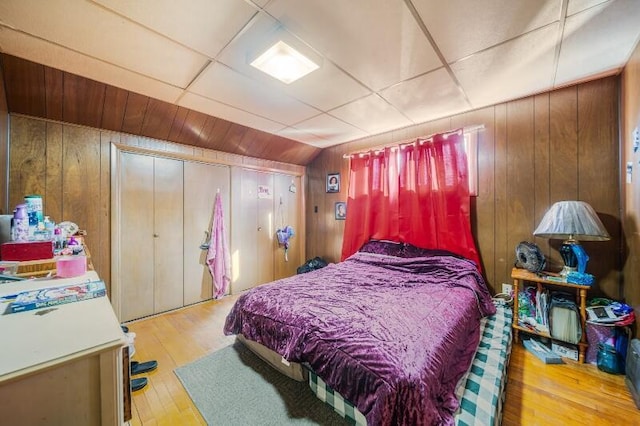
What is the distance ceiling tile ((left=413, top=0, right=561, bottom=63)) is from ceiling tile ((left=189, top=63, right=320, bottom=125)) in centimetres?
137

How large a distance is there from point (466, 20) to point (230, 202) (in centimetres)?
329

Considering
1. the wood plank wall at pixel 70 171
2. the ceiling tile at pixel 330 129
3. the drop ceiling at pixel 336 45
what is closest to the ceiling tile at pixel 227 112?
the drop ceiling at pixel 336 45

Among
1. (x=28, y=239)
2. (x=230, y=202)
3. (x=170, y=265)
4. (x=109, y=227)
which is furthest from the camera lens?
(x=230, y=202)

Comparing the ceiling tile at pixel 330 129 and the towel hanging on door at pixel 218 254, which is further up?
the ceiling tile at pixel 330 129

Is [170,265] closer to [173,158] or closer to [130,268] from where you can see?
[130,268]

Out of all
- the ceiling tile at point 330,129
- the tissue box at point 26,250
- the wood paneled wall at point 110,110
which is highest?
the ceiling tile at point 330,129

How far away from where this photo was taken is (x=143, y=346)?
2334mm

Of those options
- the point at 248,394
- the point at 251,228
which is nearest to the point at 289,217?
the point at 251,228

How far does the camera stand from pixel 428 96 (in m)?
2.46

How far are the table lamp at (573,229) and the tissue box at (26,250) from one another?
143 inches

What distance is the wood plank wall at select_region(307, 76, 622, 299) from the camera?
6.94 ft

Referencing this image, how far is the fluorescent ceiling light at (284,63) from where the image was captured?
174 cm

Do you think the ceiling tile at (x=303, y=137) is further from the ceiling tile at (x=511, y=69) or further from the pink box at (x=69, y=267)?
the pink box at (x=69, y=267)

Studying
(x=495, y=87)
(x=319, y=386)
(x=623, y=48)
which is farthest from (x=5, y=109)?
(x=623, y=48)
